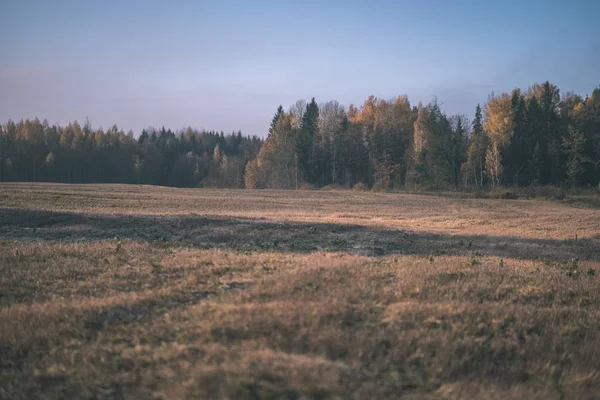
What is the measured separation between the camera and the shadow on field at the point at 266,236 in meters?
17.2

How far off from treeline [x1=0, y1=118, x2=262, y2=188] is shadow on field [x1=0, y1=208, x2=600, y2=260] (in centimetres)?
9061

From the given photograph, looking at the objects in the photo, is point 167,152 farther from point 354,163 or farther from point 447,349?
point 447,349

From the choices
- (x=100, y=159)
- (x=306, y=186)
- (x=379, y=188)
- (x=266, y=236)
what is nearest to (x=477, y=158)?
(x=379, y=188)

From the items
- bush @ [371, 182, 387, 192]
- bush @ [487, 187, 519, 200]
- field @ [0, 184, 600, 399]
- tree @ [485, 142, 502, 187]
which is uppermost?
tree @ [485, 142, 502, 187]

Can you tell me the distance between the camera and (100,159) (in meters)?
124

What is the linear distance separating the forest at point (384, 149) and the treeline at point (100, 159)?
32 centimetres

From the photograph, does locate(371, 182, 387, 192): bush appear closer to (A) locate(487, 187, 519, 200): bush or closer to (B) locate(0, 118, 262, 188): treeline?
(A) locate(487, 187, 519, 200): bush

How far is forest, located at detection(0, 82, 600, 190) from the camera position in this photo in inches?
3098

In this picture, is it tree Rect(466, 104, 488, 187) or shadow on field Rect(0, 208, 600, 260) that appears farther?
tree Rect(466, 104, 488, 187)

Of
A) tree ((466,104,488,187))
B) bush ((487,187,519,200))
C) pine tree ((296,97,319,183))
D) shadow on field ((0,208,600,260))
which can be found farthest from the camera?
pine tree ((296,97,319,183))

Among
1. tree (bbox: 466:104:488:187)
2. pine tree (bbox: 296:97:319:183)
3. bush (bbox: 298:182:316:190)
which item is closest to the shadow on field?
tree (bbox: 466:104:488:187)

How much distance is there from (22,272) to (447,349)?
10084 millimetres

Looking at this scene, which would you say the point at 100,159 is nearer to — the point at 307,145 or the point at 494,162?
the point at 307,145

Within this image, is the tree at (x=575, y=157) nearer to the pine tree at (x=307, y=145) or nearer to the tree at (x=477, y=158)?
the tree at (x=477, y=158)
